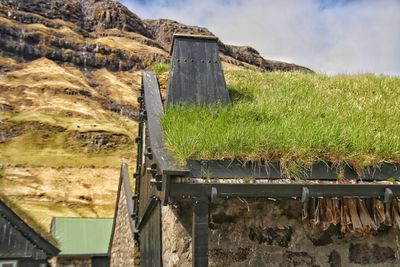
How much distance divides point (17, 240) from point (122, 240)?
18.3 feet

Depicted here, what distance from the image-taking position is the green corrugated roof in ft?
92.3

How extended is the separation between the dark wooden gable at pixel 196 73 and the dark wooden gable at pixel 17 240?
10.9 meters

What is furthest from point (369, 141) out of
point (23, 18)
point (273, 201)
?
point (23, 18)

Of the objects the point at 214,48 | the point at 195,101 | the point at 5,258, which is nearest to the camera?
the point at 195,101

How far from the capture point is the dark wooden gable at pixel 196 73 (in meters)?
8.49

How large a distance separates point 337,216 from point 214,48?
4691 mm

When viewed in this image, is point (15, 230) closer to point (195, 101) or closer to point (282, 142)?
point (195, 101)

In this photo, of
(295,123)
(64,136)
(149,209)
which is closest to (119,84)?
(64,136)

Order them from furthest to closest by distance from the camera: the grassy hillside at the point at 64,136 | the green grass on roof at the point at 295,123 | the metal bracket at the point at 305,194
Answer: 1. the grassy hillside at the point at 64,136
2. the green grass on roof at the point at 295,123
3. the metal bracket at the point at 305,194

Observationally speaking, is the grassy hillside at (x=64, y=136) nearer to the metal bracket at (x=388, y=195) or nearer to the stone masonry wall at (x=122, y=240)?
the stone masonry wall at (x=122, y=240)

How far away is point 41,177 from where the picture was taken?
274 feet

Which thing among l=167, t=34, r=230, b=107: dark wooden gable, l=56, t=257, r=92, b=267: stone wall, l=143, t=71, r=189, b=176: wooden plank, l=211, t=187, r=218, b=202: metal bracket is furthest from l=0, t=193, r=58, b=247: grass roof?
l=211, t=187, r=218, b=202: metal bracket

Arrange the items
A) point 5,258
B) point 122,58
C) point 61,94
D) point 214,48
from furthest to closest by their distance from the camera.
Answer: point 122,58 < point 61,94 < point 5,258 < point 214,48

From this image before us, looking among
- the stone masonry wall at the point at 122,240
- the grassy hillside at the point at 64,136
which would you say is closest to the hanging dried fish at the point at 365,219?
the stone masonry wall at the point at 122,240
